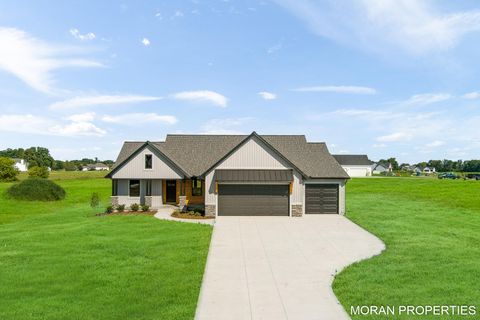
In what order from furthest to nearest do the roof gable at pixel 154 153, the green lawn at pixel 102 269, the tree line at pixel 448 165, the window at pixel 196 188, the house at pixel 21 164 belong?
the tree line at pixel 448 165 → the house at pixel 21 164 → the window at pixel 196 188 → the roof gable at pixel 154 153 → the green lawn at pixel 102 269

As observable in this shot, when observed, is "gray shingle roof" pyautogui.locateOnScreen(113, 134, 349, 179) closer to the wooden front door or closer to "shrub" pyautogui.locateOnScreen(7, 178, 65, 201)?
the wooden front door

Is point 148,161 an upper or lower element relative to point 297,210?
upper

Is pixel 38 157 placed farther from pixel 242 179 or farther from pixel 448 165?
pixel 448 165

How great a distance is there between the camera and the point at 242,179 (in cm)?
2522

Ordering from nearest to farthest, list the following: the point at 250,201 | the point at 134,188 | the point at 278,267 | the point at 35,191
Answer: the point at 278,267
the point at 250,201
the point at 134,188
the point at 35,191

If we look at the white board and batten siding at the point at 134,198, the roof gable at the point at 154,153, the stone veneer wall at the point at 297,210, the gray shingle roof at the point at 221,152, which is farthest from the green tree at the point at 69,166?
the stone veneer wall at the point at 297,210

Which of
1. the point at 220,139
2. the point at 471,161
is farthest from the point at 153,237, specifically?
the point at 471,161

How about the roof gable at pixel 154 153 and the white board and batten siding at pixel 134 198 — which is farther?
the white board and batten siding at pixel 134 198

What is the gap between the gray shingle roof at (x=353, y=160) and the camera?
96812 millimetres

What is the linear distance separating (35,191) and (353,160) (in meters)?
82.7

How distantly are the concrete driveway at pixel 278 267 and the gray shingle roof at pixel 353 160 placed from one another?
3050 inches

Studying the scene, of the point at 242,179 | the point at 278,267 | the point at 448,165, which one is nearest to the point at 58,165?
the point at 242,179

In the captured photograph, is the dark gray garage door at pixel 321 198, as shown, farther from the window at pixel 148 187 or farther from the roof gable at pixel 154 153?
the window at pixel 148 187

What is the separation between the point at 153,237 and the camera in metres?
18.1
